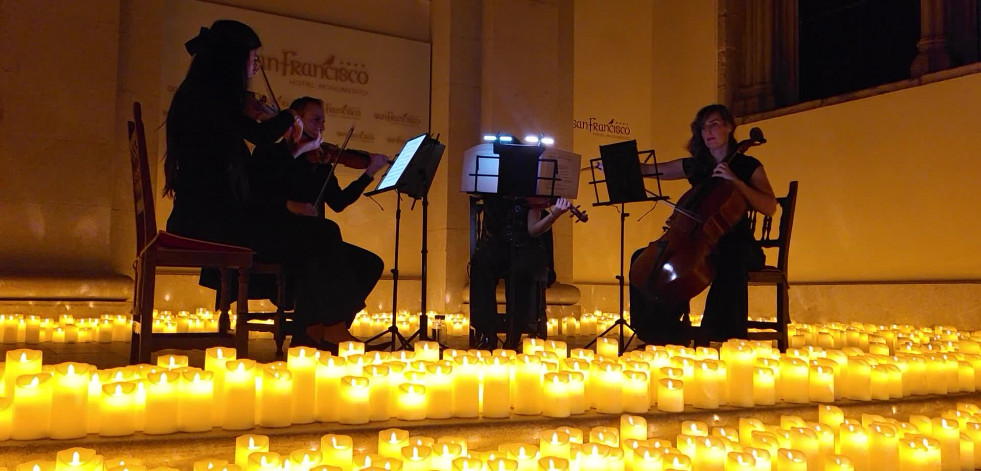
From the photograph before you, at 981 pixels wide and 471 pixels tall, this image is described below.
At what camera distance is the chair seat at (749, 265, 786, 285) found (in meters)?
4.10

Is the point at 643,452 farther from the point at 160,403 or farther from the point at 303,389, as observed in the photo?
the point at 160,403

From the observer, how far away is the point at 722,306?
3939 mm

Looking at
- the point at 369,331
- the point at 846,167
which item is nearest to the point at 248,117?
the point at 369,331

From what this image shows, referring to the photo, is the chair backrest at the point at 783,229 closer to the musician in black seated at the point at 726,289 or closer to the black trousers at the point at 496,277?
the musician in black seated at the point at 726,289

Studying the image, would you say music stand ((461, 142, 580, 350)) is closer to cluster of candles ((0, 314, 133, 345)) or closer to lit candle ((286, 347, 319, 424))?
lit candle ((286, 347, 319, 424))

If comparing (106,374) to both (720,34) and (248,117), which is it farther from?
(720,34)

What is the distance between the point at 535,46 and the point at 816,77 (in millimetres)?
2959

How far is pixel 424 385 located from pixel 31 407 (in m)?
0.97

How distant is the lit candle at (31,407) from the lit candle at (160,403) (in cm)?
22

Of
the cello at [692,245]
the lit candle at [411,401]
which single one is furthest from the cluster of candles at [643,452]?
the cello at [692,245]

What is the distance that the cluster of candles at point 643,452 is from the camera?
5.56 ft

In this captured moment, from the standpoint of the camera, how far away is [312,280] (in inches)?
129

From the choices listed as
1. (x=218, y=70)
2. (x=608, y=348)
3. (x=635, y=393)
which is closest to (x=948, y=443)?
(x=635, y=393)

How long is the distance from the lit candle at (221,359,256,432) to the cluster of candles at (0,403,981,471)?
0.11 meters
